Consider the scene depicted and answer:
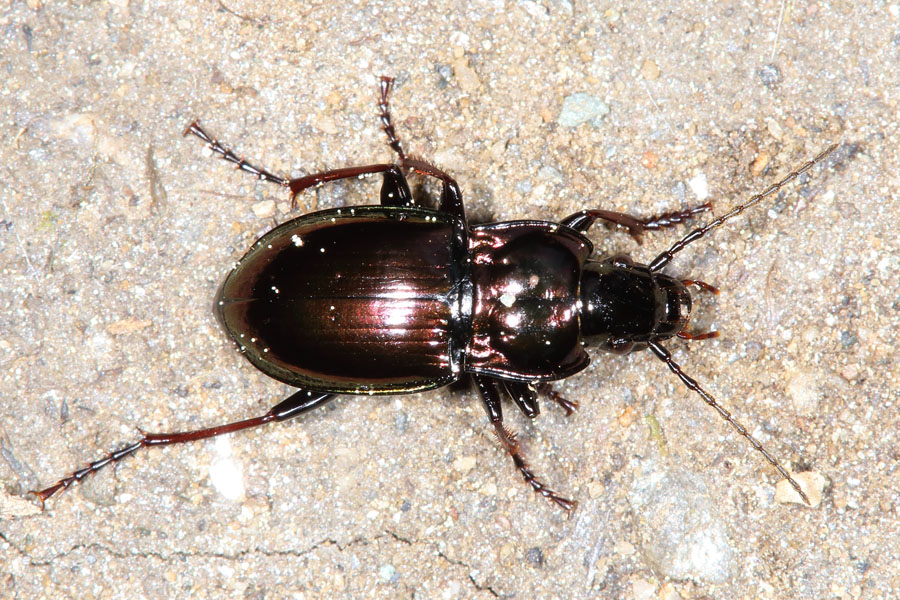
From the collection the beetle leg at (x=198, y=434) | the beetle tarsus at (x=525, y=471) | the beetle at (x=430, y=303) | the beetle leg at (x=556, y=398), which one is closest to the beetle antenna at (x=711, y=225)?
the beetle at (x=430, y=303)

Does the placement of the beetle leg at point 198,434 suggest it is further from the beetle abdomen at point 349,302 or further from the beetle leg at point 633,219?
the beetle leg at point 633,219

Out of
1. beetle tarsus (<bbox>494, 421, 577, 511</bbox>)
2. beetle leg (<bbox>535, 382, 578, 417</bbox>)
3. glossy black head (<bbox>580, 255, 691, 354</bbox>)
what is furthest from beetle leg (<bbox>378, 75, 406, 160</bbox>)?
beetle tarsus (<bbox>494, 421, 577, 511</bbox>)

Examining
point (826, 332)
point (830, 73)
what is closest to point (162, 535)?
point (826, 332)

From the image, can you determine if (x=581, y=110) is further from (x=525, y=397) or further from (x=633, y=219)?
(x=525, y=397)

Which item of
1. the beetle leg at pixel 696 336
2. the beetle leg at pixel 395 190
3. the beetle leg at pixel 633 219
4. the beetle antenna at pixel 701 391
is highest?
the beetle leg at pixel 395 190

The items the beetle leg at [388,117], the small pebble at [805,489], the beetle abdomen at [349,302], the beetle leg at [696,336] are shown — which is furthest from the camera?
the beetle leg at [388,117]

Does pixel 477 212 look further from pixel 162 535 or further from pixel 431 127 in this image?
pixel 162 535

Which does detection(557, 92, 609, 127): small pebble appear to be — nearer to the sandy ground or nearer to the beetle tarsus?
the sandy ground
